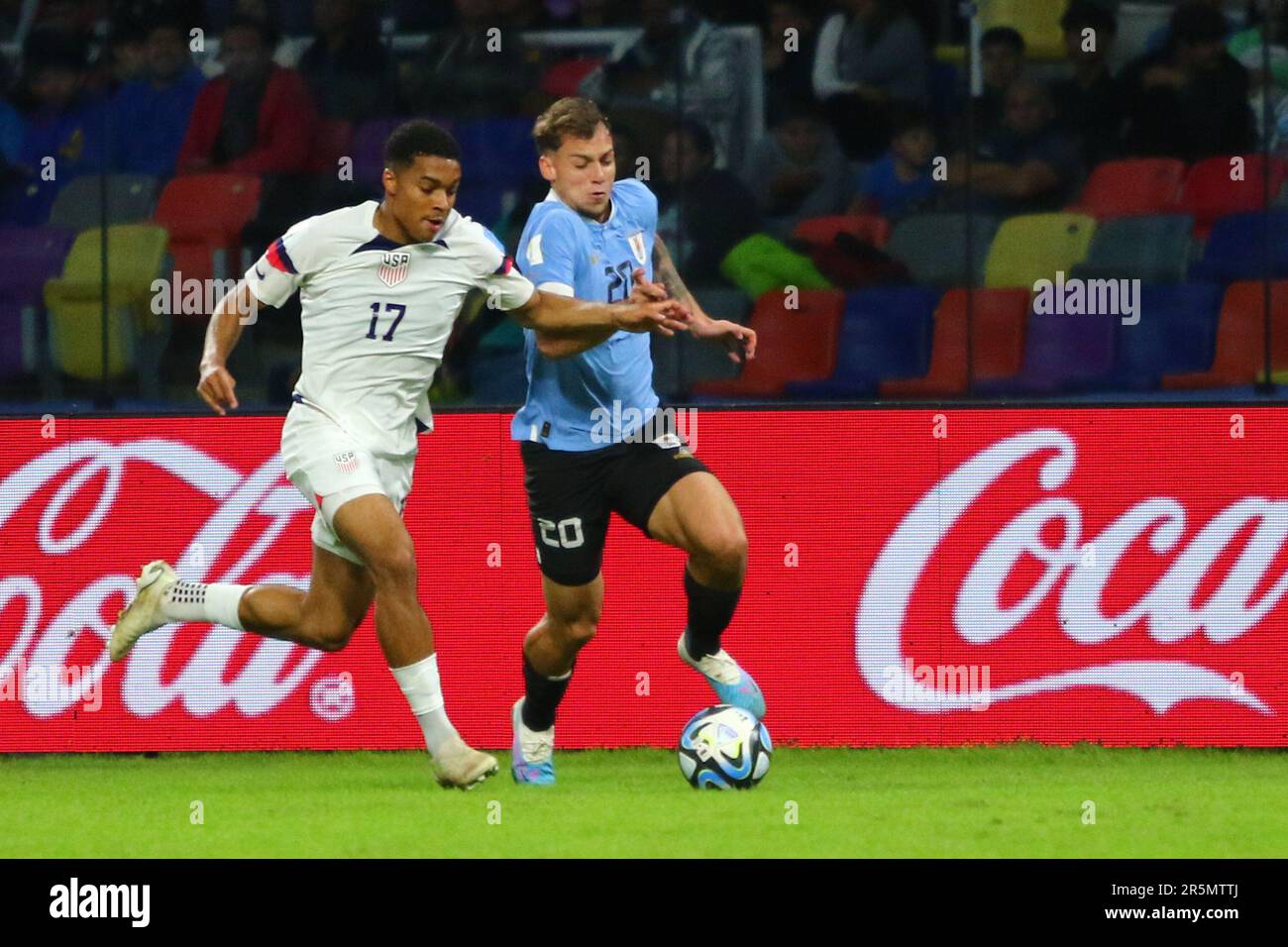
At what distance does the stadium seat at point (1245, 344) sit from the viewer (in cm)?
841

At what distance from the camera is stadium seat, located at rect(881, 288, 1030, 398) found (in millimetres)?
8469

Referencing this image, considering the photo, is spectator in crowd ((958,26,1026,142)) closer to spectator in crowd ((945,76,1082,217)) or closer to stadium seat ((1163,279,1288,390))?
spectator in crowd ((945,76,1082,217))

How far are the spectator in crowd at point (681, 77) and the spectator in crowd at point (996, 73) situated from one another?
93 centimetres

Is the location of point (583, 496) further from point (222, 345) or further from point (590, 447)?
point (222, 345)

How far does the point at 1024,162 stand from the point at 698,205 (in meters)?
1.34

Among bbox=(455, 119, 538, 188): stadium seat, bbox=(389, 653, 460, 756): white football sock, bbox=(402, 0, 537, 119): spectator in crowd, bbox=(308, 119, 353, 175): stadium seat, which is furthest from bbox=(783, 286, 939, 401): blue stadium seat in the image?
bbox=(389, 653, 460, 756): white football sock

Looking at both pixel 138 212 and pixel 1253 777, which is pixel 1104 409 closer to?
pixel 1253 777

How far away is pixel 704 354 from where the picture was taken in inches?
336

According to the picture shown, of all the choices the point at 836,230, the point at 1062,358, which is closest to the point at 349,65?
the point at 836,230

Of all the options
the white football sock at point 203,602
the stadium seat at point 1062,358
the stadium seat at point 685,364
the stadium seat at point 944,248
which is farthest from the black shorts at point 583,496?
the stadium seat at point 944,248

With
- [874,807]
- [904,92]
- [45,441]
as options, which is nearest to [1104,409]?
[904,92]

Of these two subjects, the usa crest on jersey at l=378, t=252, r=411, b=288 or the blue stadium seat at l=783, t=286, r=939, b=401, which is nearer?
the usa crest on jersey at l=378, t=252, r=411, b=288

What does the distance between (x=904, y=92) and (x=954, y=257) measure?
2.45ft

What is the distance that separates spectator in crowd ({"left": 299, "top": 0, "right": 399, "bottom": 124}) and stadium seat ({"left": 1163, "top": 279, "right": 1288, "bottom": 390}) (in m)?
3.36
